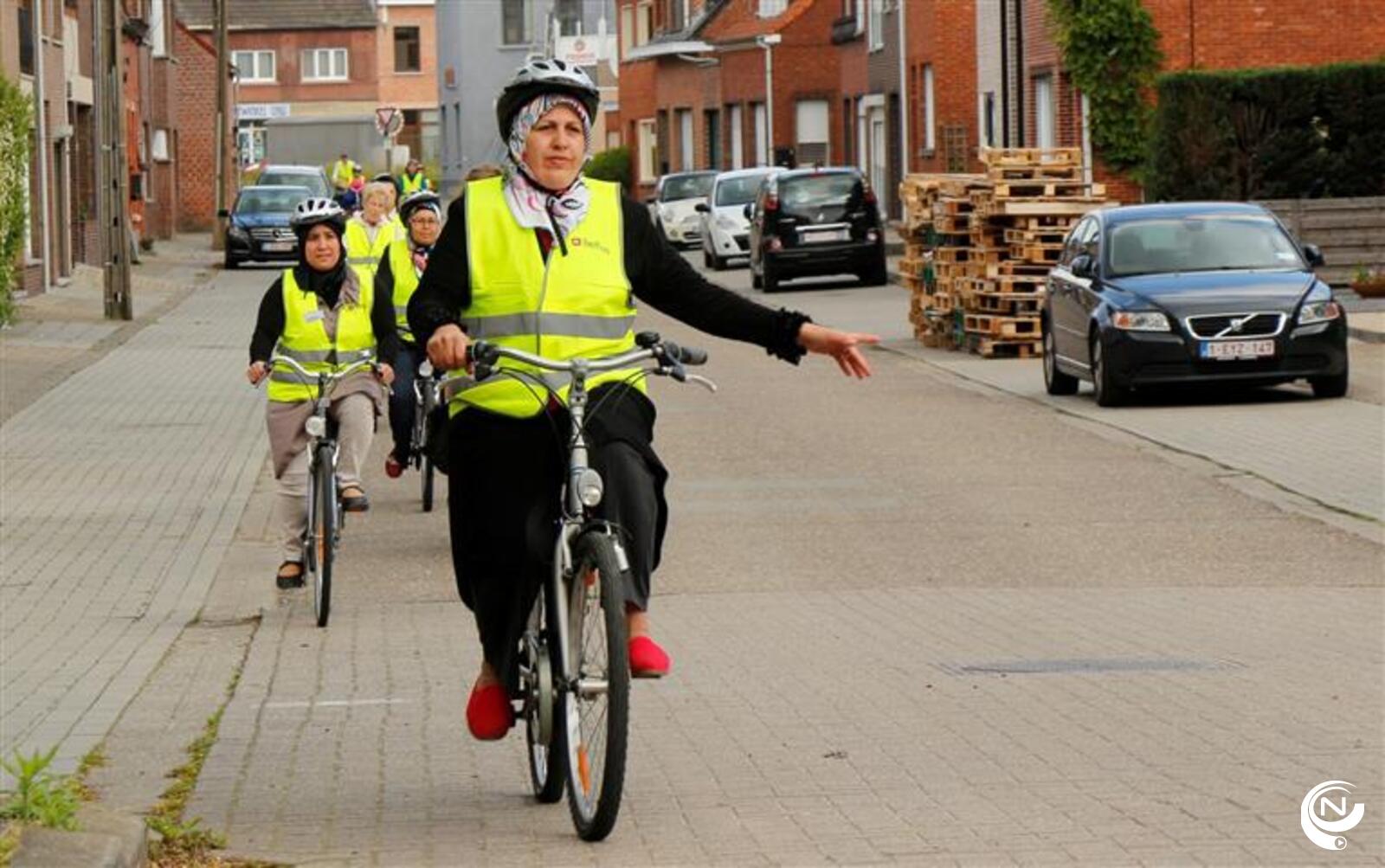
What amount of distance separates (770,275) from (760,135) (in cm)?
3067

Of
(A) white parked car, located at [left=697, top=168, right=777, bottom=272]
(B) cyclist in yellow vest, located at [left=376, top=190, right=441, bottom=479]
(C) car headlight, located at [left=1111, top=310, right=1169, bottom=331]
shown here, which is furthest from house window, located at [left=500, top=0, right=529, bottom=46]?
(B) cyclist in yellow vest, located at [left=376, top=190, right=441, bottom=479]

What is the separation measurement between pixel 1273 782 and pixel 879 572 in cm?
556

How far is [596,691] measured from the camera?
6.84m

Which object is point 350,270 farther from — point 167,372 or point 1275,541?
point 167,372

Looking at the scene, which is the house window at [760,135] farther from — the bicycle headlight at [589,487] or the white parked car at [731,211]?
the bicycle headlight at [589,487]

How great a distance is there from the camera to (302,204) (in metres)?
12.5

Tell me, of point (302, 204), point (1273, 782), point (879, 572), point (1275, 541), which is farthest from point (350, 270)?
point (1273, 782)

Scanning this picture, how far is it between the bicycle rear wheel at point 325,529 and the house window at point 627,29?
79782 millimetres

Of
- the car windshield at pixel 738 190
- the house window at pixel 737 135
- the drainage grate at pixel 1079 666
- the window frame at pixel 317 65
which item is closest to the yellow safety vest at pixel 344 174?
the car windshield at pixel 738 190

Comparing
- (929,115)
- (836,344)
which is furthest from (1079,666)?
(929,115)

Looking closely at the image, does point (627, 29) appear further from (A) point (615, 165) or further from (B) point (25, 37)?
(B) point (25, 37)

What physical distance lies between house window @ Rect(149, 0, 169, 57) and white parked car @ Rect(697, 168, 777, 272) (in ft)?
73.5

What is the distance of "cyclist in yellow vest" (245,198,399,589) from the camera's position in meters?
12.5

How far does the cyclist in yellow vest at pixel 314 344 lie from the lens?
494 inches
